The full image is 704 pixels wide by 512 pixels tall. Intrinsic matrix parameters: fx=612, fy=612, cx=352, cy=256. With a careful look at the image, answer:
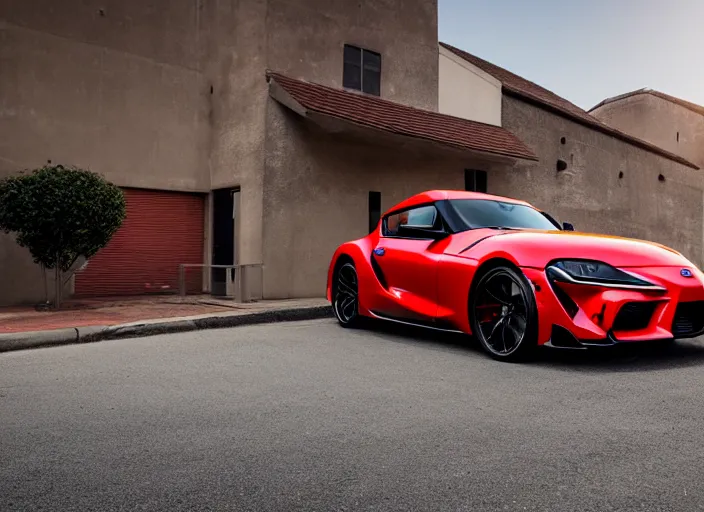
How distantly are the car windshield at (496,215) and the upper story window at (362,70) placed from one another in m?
7.02

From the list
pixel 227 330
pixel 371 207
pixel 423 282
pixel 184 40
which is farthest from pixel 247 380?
pixel 184 40

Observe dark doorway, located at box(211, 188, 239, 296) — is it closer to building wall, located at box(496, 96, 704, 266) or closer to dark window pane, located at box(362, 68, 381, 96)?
dark window pane, located at box(362, 68, 381, 96)

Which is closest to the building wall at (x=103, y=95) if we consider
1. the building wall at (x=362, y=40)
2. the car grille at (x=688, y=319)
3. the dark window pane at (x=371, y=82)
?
the building wall at (x=362, y=40)

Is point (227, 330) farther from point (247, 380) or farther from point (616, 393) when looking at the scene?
point (616, 393)

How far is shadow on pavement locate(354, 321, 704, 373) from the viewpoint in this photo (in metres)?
4.70

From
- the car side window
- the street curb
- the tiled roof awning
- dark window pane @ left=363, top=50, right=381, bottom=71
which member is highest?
dark window pane @ left=363, top=50, right=381, bottom=71

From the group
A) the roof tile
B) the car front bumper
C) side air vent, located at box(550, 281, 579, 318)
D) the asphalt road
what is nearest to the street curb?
the asphalt road

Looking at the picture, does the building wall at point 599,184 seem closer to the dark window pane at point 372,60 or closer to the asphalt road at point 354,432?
the dark window pane at point 372,60

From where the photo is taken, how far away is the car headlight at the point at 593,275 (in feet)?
14.9

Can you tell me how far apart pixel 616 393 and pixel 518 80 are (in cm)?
1747

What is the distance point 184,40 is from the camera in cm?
1229

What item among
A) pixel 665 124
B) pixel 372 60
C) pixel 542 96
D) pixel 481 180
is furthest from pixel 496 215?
pixel 665 124

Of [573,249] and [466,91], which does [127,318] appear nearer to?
[573,249]

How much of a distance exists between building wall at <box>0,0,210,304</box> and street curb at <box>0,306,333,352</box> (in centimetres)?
475
